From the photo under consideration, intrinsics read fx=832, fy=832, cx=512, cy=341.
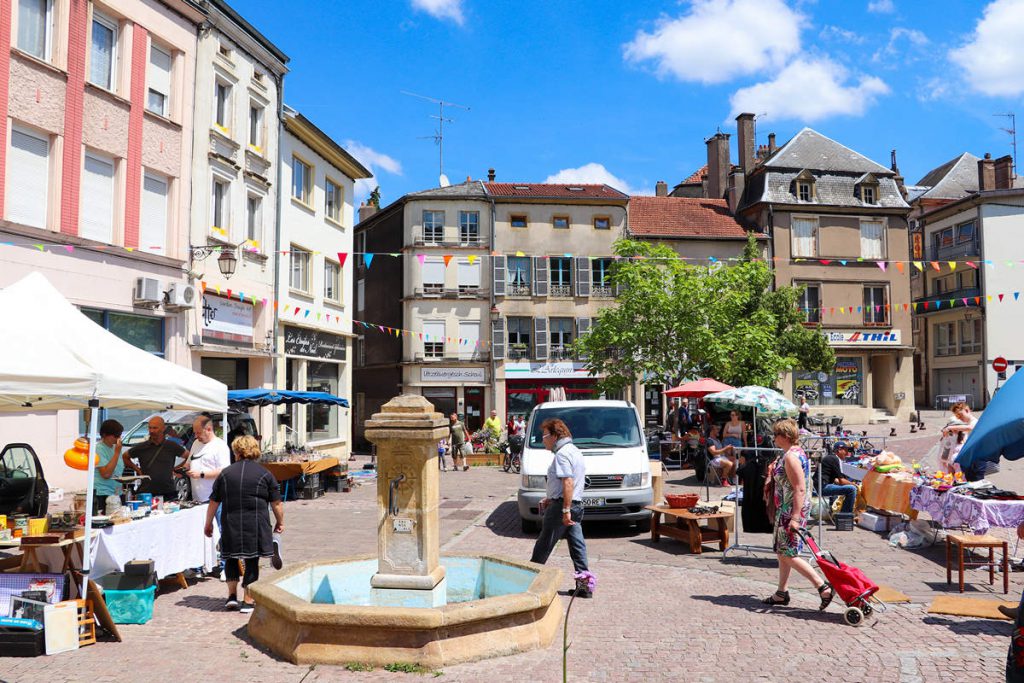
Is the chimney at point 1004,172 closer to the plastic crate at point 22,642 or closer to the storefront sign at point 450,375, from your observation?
the storefront sign at point 450,375

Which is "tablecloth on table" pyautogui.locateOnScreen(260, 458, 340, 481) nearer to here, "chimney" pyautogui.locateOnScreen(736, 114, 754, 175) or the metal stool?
the metal stool

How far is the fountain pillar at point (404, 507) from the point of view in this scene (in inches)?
254

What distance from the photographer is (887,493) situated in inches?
461

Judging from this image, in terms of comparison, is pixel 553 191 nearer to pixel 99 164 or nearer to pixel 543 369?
pixel 543 369

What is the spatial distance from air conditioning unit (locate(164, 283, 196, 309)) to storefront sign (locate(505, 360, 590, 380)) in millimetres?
20394

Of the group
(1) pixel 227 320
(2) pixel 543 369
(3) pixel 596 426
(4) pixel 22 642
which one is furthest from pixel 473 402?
(4) pixel 22 642

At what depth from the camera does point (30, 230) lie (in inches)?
563

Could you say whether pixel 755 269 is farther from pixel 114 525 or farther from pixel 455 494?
pixel 114 525

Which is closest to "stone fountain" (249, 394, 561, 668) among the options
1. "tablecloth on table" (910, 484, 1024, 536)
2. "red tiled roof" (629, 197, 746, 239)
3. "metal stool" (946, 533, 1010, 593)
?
"metal stool" (946, 533, 1010, 593)

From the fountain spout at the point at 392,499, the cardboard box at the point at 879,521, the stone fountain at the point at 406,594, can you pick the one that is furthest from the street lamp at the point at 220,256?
the cardboard box at the point at 879,521

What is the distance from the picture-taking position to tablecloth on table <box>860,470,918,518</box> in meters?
11.0

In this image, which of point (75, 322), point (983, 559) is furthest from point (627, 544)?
point (75, 322)

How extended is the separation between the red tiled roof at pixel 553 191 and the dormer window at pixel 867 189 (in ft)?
40.8

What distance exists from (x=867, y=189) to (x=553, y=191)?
16.0 metres
